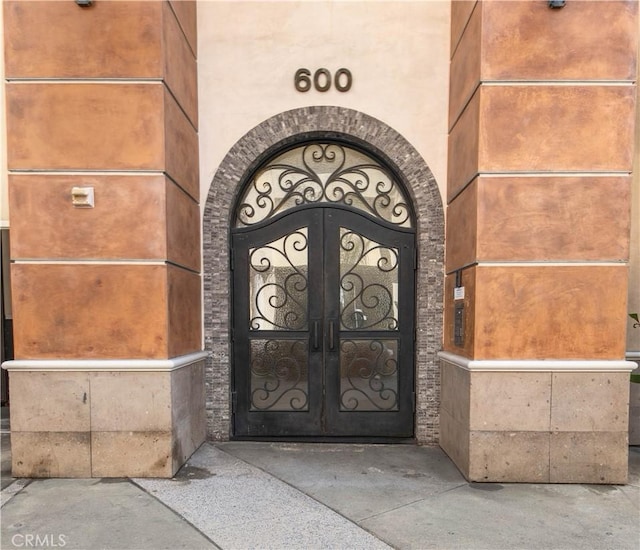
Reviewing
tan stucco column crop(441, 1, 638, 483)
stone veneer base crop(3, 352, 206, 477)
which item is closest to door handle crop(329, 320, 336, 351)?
tan stucco column crop(441, 1, 638, 483)

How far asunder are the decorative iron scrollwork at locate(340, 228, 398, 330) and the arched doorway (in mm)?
13

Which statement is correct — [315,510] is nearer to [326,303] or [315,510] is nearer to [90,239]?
[326,303]

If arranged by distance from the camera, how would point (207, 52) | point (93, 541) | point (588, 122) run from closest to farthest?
point (93, 541) < point (588, 122) < point (207, 52)

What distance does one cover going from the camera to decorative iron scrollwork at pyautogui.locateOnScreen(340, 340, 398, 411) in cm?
562

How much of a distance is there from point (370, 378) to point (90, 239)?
3597mm

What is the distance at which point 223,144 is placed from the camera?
5543 millimetres

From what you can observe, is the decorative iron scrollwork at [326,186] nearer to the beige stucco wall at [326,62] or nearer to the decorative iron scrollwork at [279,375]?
the beige stucco wall at [326,62]

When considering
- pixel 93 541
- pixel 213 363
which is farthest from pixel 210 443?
pixel 93 541

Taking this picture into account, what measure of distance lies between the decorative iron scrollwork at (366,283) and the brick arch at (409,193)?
361 mm

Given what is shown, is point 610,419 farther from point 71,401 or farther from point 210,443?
point 71,401

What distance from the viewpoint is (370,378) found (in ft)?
18.5

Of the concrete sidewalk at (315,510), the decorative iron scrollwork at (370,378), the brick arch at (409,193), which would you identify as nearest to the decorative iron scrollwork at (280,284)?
the brick arch at (409,193)

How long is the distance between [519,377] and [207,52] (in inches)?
205

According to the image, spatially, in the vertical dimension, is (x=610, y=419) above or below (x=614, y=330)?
below
